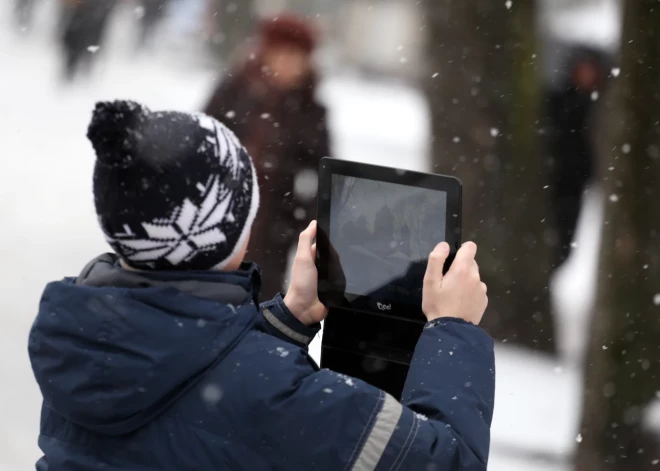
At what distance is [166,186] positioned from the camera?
1078mm

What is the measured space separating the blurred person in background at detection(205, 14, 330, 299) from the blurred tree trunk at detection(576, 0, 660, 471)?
1159 mm

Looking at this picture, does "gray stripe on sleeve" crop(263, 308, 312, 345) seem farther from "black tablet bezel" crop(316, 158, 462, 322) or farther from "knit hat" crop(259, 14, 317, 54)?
"knit hat" crop(259, 14, 317, 54)

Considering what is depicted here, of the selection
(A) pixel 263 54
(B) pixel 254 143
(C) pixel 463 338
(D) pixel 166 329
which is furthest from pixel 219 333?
(A) pixel 263 54

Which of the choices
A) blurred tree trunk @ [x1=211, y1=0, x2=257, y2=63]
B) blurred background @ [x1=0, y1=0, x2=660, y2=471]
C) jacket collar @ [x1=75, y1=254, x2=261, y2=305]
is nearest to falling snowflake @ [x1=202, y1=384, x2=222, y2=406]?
jacket collar @ [x1=75, y1=254, x2=261, y2=305]

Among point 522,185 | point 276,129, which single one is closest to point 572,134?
point 522,185

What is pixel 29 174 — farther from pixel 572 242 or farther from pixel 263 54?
pixel 572 242

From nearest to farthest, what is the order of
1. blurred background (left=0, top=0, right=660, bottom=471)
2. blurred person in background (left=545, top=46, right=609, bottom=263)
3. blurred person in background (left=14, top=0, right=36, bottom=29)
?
blurred background (left=0, top=0, right=660, bottom=471) → blurred person in background (left=545, top=46, right=609, bottom=263) → blurred person in background (left=14, top=0, right=36, bottom=29)

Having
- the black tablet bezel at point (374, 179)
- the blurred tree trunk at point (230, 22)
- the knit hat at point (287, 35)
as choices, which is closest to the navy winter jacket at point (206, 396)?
the black tablet bezel at point (374, 179)

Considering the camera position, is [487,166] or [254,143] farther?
[487,166]

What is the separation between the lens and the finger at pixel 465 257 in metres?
1.23

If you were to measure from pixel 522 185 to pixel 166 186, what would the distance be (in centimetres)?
332

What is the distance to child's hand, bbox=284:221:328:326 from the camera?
141 centimetres

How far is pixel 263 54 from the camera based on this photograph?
376cm

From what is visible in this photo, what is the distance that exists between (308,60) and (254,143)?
499mm
